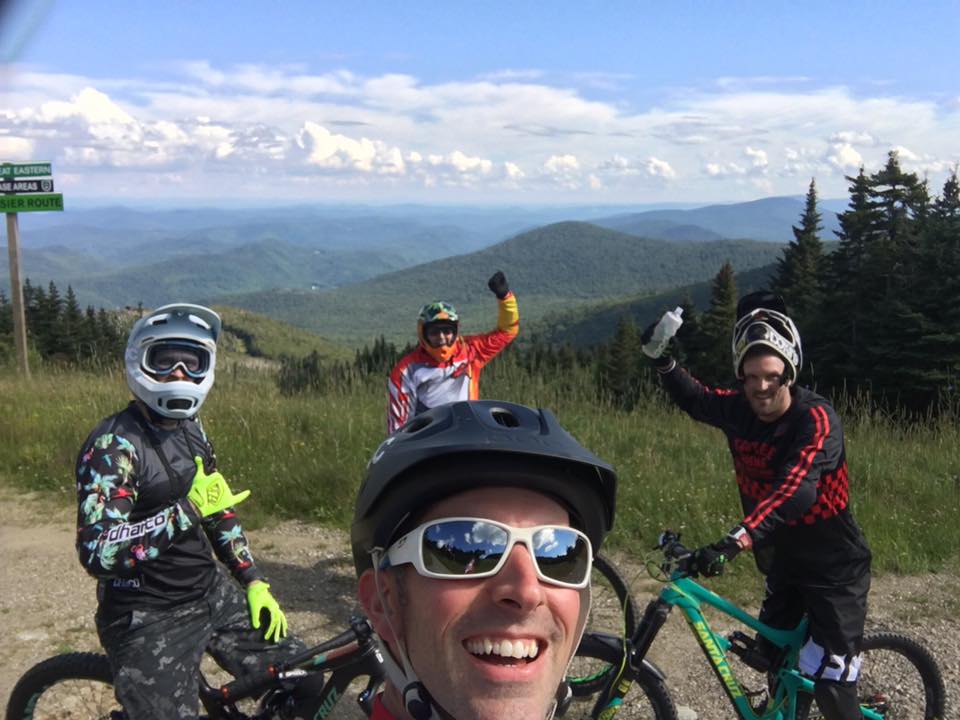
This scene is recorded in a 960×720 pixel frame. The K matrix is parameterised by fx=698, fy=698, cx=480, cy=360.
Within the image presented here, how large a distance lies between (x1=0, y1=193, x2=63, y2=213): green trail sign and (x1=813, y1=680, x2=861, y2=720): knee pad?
38.6 ft

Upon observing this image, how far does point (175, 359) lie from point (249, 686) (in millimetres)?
1328

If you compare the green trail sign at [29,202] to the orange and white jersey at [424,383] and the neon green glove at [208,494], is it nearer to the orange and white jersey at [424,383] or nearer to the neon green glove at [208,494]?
the orange and white jersey at [424,383]

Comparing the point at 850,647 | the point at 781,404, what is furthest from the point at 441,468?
the point at 850,647

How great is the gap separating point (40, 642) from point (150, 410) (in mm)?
2947

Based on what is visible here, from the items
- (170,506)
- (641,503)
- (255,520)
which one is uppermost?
(170,506)

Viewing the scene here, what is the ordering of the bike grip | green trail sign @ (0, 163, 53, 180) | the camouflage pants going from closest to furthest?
the camouflage pants
the bike grip
green trail sign @ (0, 163, 53, 180)

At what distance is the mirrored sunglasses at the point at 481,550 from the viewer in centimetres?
125

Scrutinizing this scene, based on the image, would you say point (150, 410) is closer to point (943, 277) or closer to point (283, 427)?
point (283, 427)

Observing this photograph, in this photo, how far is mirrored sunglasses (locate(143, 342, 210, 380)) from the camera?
2709 mm

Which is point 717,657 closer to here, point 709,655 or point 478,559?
point 709,655

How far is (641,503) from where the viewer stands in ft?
20.2

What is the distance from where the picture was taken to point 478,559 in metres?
1.25

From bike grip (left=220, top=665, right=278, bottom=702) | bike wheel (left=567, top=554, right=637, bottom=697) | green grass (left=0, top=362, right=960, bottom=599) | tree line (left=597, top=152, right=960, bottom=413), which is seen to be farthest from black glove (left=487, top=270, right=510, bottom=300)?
tree line (left=597, top=152, right=960, bottom=413)

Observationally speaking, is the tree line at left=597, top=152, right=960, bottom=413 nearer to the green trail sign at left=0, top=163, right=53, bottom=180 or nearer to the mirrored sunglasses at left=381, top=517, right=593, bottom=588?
the green trail sign at left=0, top=163, right=53, bottom=180
